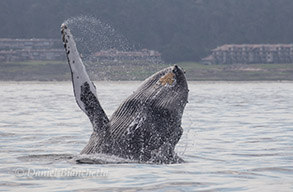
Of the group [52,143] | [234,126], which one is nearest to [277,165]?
[52,143]

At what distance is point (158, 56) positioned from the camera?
157 meters

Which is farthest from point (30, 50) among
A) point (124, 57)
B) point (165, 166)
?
point (165, 166)

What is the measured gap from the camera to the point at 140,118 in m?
11.1

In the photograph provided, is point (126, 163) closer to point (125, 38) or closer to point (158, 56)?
point (158, 56)

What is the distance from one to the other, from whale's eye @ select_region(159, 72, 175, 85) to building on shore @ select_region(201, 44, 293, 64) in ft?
468

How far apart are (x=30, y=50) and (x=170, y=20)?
44.2m

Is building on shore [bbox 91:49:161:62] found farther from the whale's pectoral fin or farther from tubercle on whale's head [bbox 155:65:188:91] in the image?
the whale's pectoral fin

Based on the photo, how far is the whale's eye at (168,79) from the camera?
36.8 ft

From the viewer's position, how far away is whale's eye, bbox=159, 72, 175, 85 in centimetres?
1121

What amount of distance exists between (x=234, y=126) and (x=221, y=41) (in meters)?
166

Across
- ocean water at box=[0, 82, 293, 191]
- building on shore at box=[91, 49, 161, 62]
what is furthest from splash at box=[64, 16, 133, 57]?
ocean water at box=[0, 82, 293, 191]

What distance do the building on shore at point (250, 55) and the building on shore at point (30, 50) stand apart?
32.1 meters

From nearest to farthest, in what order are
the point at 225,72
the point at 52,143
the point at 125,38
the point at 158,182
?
the point at 158,182 → the point at 52,143 → the point at 225,72 → the point at 125,38

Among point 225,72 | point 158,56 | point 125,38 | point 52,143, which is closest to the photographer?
point 52,143
